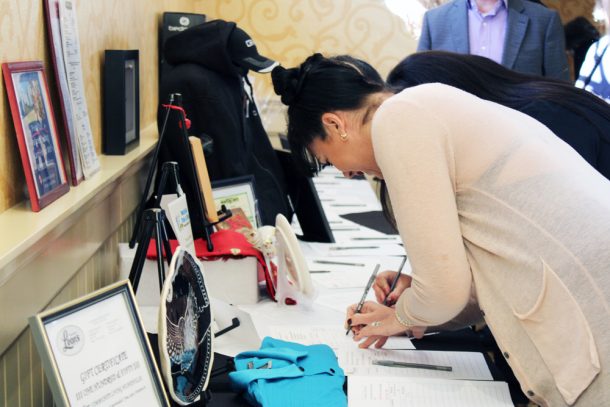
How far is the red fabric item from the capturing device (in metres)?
2.02

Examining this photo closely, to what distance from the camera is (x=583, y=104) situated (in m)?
1.85

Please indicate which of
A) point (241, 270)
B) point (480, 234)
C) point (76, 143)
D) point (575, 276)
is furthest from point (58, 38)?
point (575, 276)

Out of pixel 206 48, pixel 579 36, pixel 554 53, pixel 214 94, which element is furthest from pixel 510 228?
pixel 579 36

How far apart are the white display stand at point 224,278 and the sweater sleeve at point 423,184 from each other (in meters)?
0.69

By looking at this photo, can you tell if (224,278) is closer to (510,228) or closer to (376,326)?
(376,326)

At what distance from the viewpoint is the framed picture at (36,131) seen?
147 centimetres

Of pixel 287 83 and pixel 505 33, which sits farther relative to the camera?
pixel 505 33

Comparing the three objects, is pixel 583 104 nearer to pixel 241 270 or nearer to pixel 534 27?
pixel 241 270

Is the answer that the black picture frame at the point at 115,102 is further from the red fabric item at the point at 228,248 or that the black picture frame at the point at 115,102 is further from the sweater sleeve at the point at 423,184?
the sweater sleeve at the point at 423,184

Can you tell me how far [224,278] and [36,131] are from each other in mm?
645

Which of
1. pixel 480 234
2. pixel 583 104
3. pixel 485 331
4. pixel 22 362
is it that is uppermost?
pixel 583 104

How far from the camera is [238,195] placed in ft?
7.82

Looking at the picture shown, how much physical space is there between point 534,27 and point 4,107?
2815 millimetres

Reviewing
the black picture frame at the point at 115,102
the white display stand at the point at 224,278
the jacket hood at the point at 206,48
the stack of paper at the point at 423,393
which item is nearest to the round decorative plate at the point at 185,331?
the stack of paper at the point at 423,393
